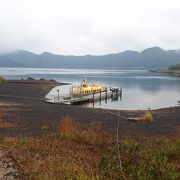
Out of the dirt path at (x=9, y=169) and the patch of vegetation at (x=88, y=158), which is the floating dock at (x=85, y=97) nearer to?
the patch of vegetation at (x=88, y=158)

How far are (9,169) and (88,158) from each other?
3.10 meters

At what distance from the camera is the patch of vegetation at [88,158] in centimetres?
1004

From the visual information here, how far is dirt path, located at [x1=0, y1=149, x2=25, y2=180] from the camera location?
390 inches

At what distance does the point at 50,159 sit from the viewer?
11.7m

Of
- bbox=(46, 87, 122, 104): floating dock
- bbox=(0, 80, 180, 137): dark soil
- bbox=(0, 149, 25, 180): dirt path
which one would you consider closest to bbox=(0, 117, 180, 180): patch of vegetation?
bbox=(0, 149, 25, 180): dirt path

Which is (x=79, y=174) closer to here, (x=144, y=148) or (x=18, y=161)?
(x=18, y=161)

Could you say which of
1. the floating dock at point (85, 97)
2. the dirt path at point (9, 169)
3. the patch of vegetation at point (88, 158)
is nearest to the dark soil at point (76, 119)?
the patch of vegetation at point (88, 158)

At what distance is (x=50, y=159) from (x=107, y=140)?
4921 mm

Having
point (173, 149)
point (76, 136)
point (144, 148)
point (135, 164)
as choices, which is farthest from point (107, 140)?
point (135, 164)

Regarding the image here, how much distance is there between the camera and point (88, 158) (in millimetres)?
12578

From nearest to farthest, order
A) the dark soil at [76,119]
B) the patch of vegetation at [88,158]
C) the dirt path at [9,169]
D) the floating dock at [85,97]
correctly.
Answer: the dirt path at [9,169] → the patch of vegetation at [88,158] → the dark soil at [76,119] → the floating dock at [85,97]

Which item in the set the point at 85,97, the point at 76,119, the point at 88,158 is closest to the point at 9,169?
the point at 88,158

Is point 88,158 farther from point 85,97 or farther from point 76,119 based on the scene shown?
point 85,97

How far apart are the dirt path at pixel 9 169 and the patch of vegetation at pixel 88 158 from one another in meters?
0.23
